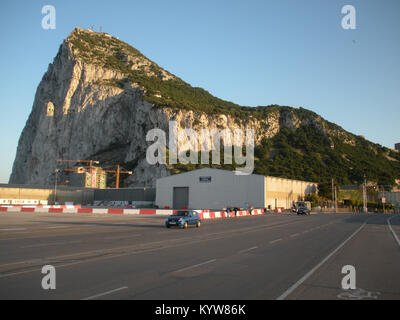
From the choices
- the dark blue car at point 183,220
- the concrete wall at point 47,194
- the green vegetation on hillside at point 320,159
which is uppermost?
the green vegetation on hillside at point 320,159

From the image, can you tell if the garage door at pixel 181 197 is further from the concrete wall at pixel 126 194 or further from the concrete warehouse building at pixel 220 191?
the concrete wall at pixel 126 194

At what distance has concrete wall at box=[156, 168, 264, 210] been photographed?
71438 mm

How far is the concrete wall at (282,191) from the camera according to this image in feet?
241

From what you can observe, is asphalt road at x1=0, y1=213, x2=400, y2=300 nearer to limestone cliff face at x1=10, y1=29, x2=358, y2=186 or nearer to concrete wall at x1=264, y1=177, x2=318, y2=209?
concrete wall at x1=264, y1=177, x2=318, y2=209

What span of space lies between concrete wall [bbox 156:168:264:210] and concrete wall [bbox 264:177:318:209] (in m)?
2.60

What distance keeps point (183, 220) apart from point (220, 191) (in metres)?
45.8

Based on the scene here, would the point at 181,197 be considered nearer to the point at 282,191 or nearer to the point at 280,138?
the point at 282,191

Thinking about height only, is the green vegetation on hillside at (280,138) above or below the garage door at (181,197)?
above

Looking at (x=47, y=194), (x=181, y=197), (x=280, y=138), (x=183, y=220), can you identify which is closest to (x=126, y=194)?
(x=181, y=197)

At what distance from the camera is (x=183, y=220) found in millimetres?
28469

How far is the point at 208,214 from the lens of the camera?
156 feet

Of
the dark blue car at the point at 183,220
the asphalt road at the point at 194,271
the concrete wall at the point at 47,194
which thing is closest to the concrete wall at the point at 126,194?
the concrete wall at the point at 47,194

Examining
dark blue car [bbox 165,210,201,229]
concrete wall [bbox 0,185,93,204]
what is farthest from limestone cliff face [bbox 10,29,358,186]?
dark blue car [bbox 165,210,201,229]
